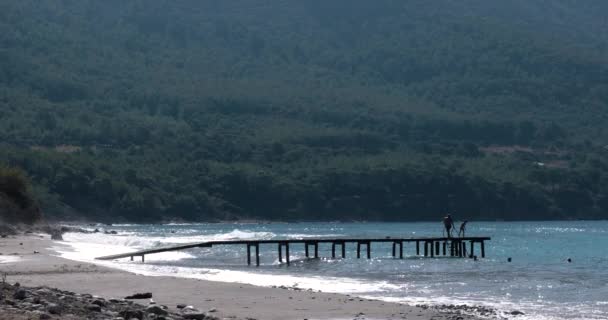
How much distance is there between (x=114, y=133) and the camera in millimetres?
198500

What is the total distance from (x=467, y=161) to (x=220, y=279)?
15726cm

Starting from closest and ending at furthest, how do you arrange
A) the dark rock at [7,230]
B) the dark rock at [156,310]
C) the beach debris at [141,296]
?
the dark rock at [156,310] → the beach debris at [141,296] → the dark rock at [7,230]

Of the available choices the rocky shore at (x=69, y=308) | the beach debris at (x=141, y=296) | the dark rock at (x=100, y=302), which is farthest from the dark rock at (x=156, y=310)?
the beach debris at (x=141, y=296)

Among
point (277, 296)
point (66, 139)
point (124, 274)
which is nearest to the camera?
point (277, 296)

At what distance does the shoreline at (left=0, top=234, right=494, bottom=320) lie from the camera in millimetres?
28281

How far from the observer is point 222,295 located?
32375 millimetres

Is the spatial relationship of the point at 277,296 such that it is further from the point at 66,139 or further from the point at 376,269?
the point at 66,139

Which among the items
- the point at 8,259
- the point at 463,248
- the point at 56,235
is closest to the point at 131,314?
the point at 8,259

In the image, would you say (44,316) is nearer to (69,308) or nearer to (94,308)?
(69,308)

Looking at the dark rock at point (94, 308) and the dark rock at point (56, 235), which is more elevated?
the dark rock at point (56, 235)

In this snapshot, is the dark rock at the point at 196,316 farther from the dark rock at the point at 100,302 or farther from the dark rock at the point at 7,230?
the dark rock at the point at 7,230

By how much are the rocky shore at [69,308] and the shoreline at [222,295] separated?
1.82 m

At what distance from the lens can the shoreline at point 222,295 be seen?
28281 mm

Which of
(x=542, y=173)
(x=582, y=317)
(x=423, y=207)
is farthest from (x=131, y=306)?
(x=542, y=173)
